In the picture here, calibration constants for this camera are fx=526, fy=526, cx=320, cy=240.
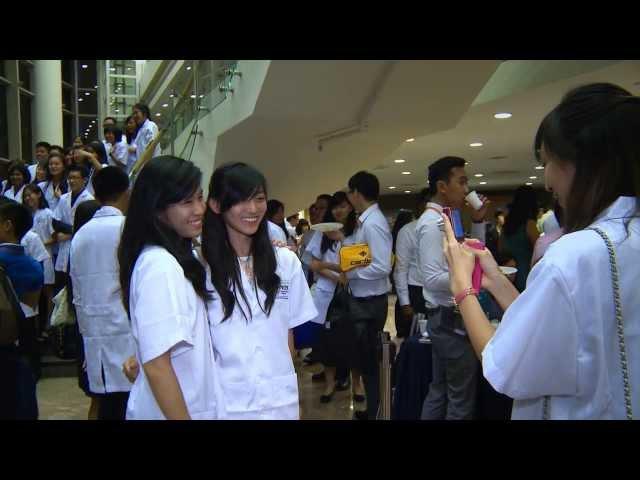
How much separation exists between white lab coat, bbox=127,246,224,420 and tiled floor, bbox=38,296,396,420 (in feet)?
9.18

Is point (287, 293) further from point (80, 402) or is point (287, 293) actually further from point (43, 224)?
point (43, 224)

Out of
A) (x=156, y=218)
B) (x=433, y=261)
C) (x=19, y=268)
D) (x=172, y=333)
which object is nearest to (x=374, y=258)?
(x=433, y=261)

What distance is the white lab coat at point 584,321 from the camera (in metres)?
0.99

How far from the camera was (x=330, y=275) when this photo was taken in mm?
4512

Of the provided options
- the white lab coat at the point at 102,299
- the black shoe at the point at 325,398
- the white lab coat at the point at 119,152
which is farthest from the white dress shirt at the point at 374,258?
the white lab coat at the point at 119,152

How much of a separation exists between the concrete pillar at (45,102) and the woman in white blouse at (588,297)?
13030 millimetres

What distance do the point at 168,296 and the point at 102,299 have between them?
5.43 ft

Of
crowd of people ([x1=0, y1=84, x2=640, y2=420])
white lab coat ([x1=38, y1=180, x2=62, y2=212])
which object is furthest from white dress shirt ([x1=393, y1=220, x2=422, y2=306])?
white lab coat ([x1=38, y1=180, x2=62, y2=212])

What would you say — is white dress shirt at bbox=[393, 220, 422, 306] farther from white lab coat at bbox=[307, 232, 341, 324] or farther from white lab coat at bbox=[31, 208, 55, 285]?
white lab coat at bbox=[31, 208, 55, 285]

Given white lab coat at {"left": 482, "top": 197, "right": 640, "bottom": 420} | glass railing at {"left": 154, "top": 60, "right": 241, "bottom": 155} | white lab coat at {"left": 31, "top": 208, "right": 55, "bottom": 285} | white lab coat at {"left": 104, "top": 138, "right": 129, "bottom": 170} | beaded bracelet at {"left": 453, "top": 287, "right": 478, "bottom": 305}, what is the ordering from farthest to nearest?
white lab coat at {"left": 104, "top": 138, "right": 129, "bottom": 170}, glass railing at {"left": 154, "top": 60, "right": 241, "bottom": 155}, white lab coat at {"left": 31, "top": 208, "right": 55, "bottom": 285}, beaded bracelet at {"left": 453, "top": 287, "right": 478, "bottom": 305}, white lab coat at {"left": 482, "top": 197, "right": 640, "bottom": 420}

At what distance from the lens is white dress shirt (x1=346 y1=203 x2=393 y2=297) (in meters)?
3.92
